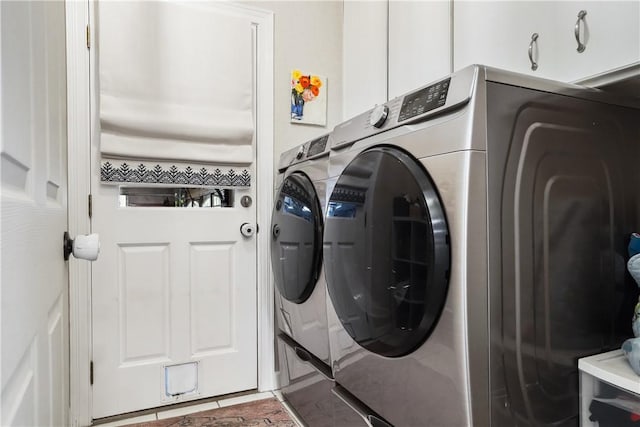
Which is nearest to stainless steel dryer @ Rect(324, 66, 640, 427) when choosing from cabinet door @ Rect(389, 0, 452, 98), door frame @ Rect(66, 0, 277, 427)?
cabinet door @ Rect(389, 0, 452, 98)

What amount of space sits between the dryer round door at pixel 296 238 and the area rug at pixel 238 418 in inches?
22.6

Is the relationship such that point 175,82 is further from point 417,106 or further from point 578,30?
point 578,30

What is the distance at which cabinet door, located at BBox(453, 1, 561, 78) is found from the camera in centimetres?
112

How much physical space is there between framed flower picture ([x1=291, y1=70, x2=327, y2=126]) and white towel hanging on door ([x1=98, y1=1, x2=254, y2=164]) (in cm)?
26

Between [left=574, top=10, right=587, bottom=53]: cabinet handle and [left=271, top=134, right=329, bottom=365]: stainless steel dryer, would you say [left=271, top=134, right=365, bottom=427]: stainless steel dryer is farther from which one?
[left=574, top=10, right=587, bottom=53]: cabinet handle

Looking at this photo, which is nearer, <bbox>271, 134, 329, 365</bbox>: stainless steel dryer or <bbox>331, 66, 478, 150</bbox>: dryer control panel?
<bbox>331, 66, 478, 150</bbox>: dryer control panel

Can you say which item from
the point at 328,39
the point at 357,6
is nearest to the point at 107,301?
the point at 328,39

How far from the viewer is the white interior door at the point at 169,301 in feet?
5.99

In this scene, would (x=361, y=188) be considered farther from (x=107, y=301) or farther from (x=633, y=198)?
(x=107, y=301)

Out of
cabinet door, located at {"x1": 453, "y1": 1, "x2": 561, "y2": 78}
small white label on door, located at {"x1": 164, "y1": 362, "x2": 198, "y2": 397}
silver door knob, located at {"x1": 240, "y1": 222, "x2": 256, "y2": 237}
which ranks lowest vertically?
small white label on door, located at {"x1": 164, "y1": 362, "x2": 198, "y2": 397}

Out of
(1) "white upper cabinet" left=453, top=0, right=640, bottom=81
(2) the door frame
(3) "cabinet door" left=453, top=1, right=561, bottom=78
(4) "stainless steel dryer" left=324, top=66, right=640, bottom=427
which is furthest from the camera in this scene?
(2) the door frame

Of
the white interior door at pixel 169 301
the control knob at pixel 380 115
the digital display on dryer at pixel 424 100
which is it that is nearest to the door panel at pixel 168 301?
the white interior door at pixel 169 301

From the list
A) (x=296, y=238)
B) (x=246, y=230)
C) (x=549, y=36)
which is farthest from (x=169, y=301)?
(x=549, y=36)

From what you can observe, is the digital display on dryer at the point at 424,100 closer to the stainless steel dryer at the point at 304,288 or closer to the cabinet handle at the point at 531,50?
the cabinet handle at the point at 531,50
